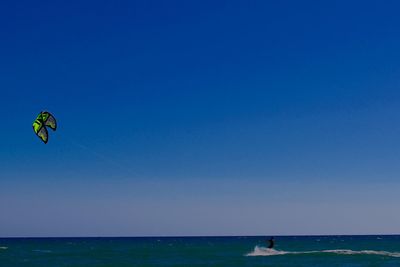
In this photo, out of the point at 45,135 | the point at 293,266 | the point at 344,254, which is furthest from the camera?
the point at 344,254

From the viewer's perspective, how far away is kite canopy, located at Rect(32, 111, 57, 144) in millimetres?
10595

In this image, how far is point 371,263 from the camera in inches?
1312

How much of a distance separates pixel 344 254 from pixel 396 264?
26.5 feet

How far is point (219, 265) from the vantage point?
33938 mm

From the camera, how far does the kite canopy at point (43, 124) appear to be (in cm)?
1060

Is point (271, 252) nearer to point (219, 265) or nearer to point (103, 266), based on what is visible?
point (219, 265)

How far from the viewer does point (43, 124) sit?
10.9 m

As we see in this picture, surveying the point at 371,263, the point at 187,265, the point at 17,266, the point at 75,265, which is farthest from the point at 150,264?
the point at 371,263

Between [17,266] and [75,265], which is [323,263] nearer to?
[75,265]

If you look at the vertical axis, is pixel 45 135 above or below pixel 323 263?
above

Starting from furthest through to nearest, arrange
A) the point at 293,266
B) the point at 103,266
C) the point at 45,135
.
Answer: the point at 103,266
the point at 293,266
the point at 45,135

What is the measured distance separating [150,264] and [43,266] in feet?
20.8

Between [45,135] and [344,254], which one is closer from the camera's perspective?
[45,135]

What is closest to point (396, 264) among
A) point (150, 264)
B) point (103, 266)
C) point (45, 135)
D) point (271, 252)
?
point (271, 252)
